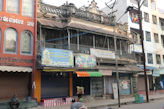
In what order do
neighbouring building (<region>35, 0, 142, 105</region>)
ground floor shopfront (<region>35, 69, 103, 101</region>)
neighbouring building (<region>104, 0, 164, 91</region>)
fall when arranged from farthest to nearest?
neighbouring building (<region>104, 0, 164, 91</region>), ground floor shopfront (<region>35, 69, 103, 101</region>), neighbouring building (<region>35, 0, 142, 105</region>)

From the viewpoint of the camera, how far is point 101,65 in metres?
19.9

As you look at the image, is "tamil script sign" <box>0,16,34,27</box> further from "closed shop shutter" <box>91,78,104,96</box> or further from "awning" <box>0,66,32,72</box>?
"closed shop shutter" <box>91,78,104,96</box>

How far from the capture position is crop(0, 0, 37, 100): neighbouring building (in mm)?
14516

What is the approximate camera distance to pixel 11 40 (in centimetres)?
1521

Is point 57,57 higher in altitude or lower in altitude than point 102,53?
lower

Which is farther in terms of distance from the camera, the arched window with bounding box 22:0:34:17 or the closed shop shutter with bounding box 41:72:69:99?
the closed shop shutter with bounding box 41:72:69:99

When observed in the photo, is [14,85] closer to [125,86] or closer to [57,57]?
[57,57]

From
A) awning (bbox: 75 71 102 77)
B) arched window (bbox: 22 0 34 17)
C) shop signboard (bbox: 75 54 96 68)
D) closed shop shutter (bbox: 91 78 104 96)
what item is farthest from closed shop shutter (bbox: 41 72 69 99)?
arched window (bbox: 22 0 34 17)

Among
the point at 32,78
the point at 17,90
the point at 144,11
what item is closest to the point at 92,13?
the point at 32,78

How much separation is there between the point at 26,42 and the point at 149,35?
72.7ft

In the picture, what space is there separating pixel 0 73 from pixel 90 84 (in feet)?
29.7

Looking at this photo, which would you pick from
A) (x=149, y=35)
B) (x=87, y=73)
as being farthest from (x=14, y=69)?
(x=149, y=35)

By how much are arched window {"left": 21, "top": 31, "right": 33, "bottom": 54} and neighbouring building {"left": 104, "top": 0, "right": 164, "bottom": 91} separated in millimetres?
16287

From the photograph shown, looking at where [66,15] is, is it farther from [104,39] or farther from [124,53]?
[124,53]
